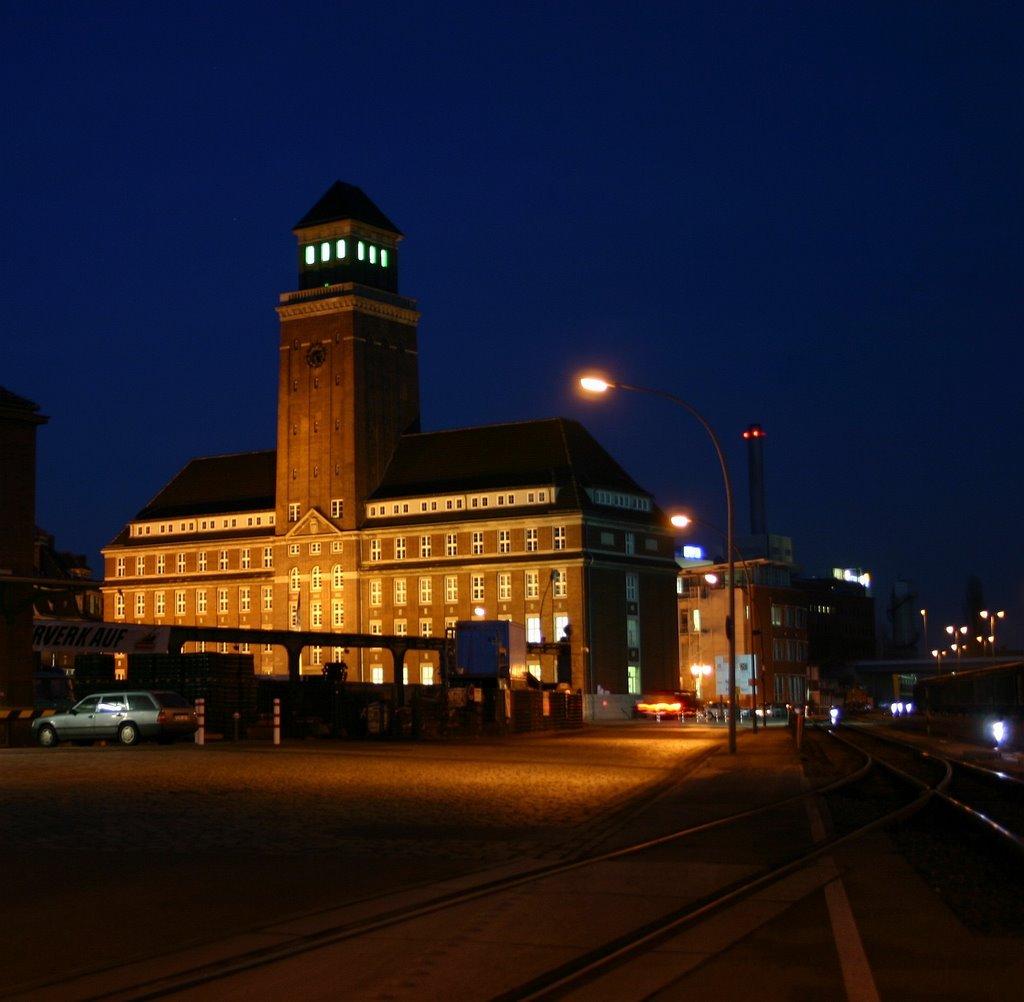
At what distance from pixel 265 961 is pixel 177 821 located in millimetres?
9259

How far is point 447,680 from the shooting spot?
61875 millimetres

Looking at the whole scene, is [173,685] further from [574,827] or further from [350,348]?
[350,348]

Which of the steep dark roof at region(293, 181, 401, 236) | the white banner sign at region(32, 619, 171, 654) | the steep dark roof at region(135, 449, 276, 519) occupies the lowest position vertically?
the white banner sign at region(32, 619, 171, 654)

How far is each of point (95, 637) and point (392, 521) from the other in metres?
74.5

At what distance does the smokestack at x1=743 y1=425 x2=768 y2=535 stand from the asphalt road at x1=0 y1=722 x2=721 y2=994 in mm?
140459

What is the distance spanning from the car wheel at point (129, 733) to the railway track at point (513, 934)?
91.2 feet

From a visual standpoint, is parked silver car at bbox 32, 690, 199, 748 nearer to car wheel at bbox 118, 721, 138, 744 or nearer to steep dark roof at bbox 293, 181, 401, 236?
car wheel at bbox 118, 721, 138, 744

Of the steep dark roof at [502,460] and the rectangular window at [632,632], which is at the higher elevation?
the steep dark roof at [502,460]

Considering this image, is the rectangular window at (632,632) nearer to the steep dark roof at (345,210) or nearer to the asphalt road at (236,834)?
the steep dark roof at (345,210)

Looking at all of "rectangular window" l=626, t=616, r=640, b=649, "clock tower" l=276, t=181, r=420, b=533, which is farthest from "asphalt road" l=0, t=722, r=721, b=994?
"clock tower" l=276, t=181, r=420, b=533

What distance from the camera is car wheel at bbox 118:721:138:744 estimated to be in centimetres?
4044

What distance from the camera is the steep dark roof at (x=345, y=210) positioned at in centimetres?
12569

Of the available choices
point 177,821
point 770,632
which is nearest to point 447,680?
point 177,821

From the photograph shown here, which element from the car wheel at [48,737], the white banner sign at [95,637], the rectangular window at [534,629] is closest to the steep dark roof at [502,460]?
the rectangular window at [534,629]
